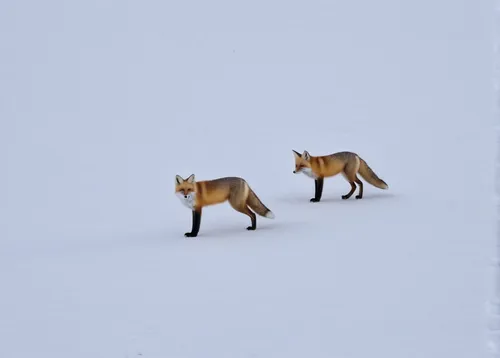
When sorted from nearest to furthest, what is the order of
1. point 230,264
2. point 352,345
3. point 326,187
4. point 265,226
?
point 352,345 < point 230,264 < point 265,226 < point 326,187

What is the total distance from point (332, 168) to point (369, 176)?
1.31 ft

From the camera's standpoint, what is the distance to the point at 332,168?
6.32m

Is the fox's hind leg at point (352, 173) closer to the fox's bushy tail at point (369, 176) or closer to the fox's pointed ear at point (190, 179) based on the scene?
the fox's bushy tail at point (369, 176)

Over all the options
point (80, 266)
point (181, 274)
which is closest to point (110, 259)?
point (80, 266)

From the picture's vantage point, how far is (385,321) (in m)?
3.54

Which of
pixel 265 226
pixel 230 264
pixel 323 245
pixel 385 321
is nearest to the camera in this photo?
pixel 385 321

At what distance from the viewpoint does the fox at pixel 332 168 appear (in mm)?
6254

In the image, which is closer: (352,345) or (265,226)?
(352,345)

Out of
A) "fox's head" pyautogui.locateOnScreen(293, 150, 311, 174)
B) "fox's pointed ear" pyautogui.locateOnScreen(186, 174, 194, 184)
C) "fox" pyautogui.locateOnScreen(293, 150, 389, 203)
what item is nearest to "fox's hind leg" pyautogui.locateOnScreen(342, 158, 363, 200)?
"fox" pyautogui.locateOnScreen(293, 150, 389, 203)

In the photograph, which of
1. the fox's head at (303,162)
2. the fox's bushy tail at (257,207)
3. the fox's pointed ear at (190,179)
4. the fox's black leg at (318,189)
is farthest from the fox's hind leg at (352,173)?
the fox's pointed ear at (190,179)

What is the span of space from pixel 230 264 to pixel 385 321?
1.36 metres

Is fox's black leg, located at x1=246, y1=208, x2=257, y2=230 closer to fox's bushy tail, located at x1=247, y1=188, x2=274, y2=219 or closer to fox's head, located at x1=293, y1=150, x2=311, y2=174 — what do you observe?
fox's bushy tail, located at x1=247, y1=188, x2=274, y2=219

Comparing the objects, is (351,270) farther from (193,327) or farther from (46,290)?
(46,290)

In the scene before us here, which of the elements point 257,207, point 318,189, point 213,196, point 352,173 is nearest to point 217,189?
point 213,196
